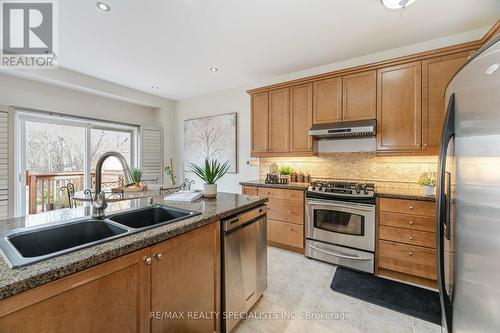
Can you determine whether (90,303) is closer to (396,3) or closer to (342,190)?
(342,190)

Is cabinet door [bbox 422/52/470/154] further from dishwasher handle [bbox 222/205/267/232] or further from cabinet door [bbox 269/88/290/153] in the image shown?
dishwasher handle [bbox 222/205/267/232]

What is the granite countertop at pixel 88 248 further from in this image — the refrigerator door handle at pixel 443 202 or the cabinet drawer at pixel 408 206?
the cabinet drawer at pixel 408 206

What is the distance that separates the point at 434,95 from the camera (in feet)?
7.76

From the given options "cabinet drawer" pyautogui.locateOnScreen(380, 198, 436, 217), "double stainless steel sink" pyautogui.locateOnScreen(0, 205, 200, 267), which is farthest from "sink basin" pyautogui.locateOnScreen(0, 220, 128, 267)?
"cabinet drawer" pyautogui.locateOnScreen(380, 198, 436, 217)

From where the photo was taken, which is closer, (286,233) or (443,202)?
(443,202)

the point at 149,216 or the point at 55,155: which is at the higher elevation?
the point at 55,155

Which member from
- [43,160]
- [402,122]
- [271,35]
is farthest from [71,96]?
[402,122]

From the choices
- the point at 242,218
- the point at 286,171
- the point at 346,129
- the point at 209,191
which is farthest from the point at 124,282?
the point at 286,171

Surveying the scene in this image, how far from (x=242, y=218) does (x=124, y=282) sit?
0.88 metres

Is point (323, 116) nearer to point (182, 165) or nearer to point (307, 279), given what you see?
point (307, 279)

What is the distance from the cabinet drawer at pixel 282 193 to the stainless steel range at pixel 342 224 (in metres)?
0.15

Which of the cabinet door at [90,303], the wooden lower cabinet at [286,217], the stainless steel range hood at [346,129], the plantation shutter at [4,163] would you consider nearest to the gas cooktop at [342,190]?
the wooden lower cabinet at [286,217]

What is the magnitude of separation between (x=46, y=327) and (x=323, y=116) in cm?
312

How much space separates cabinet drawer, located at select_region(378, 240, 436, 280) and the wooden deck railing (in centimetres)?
488
